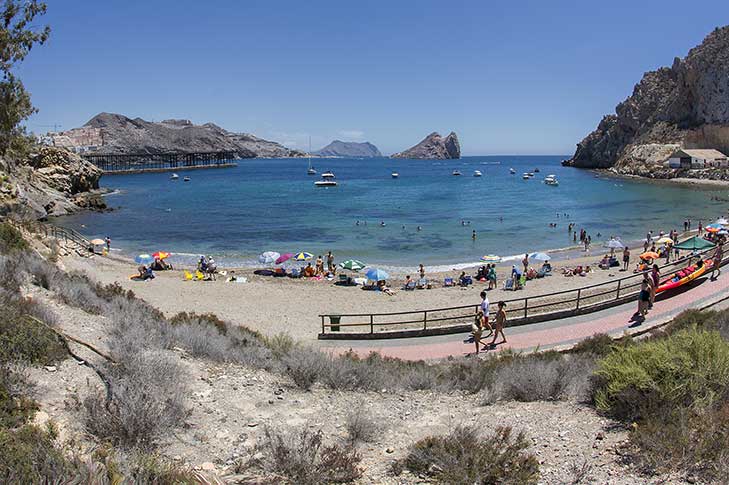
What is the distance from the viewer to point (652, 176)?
95375 millimetres

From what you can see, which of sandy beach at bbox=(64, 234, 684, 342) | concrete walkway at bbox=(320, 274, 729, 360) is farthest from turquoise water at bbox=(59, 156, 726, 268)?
concrete walkway at bbox=(320, 274, 729, 360)

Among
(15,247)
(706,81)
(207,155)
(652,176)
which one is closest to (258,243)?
(15,247)

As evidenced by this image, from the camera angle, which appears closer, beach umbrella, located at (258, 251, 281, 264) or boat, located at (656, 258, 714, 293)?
boat, located at (656, 258, 714, 293)

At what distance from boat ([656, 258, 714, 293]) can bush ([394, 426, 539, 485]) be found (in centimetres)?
1333

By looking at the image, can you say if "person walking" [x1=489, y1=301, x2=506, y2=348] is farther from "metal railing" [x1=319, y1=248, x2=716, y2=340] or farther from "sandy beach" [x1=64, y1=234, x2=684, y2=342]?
"sandy beach" [x1=64, y1=234, x2=684, y2=342]

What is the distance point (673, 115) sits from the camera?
11319 cm

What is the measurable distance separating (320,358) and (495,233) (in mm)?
35723

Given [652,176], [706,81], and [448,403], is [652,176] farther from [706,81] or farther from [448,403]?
[448,403]

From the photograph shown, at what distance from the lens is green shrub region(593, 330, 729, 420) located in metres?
6.11

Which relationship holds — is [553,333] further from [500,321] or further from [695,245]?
[695,245]

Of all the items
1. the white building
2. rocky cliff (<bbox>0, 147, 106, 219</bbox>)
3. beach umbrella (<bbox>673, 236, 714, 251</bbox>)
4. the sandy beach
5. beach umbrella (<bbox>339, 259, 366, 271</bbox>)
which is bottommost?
the sandy beach

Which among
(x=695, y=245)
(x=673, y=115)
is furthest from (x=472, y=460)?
(x=673, y=115)

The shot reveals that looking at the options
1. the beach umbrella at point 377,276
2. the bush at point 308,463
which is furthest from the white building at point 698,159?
the bush at point 308,463

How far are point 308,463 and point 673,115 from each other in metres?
131
